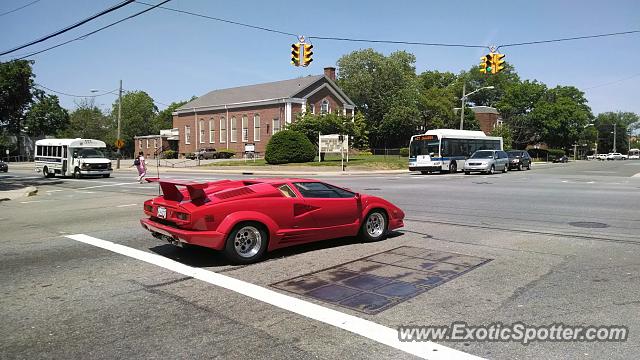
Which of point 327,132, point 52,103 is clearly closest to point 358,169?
point 327,132

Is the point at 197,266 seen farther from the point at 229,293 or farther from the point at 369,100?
the point at 369,100

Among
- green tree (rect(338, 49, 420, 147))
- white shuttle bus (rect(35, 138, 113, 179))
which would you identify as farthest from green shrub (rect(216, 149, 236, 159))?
white shuttle bus (rect(35, 138, 113, 179))

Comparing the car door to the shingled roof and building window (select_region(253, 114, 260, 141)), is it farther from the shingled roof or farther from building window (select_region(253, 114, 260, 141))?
building window (select_region(253, 114, 260, 141))

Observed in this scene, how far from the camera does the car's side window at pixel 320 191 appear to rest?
814cm

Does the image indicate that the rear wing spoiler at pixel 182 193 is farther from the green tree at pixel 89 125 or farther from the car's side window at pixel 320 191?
the green tree at pixel 89 125

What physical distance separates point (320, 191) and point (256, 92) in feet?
198

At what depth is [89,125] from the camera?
91.1m

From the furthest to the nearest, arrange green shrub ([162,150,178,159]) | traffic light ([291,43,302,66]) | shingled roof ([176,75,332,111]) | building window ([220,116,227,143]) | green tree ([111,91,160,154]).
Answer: green tree ([111,91,160,154]) < green shrub ([162,150,178,159]) < building window ([220,116,227,143]) < shingled roof ([176,75,332,111]) < traffic light ([291,43,302,66])

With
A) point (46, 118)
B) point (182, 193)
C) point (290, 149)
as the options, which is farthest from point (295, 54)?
point (46, 118)

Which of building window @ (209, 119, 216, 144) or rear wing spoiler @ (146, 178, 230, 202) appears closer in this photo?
rear wing spoiler @ (146, 178, 230, 202)

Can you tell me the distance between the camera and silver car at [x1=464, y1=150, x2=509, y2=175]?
33688mm

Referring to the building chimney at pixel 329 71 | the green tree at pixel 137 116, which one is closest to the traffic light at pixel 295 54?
the building chimney at pixel 329 71

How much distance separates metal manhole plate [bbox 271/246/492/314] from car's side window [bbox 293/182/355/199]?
4.19 ft

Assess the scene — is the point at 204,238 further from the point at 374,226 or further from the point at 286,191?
the point at 374,226
